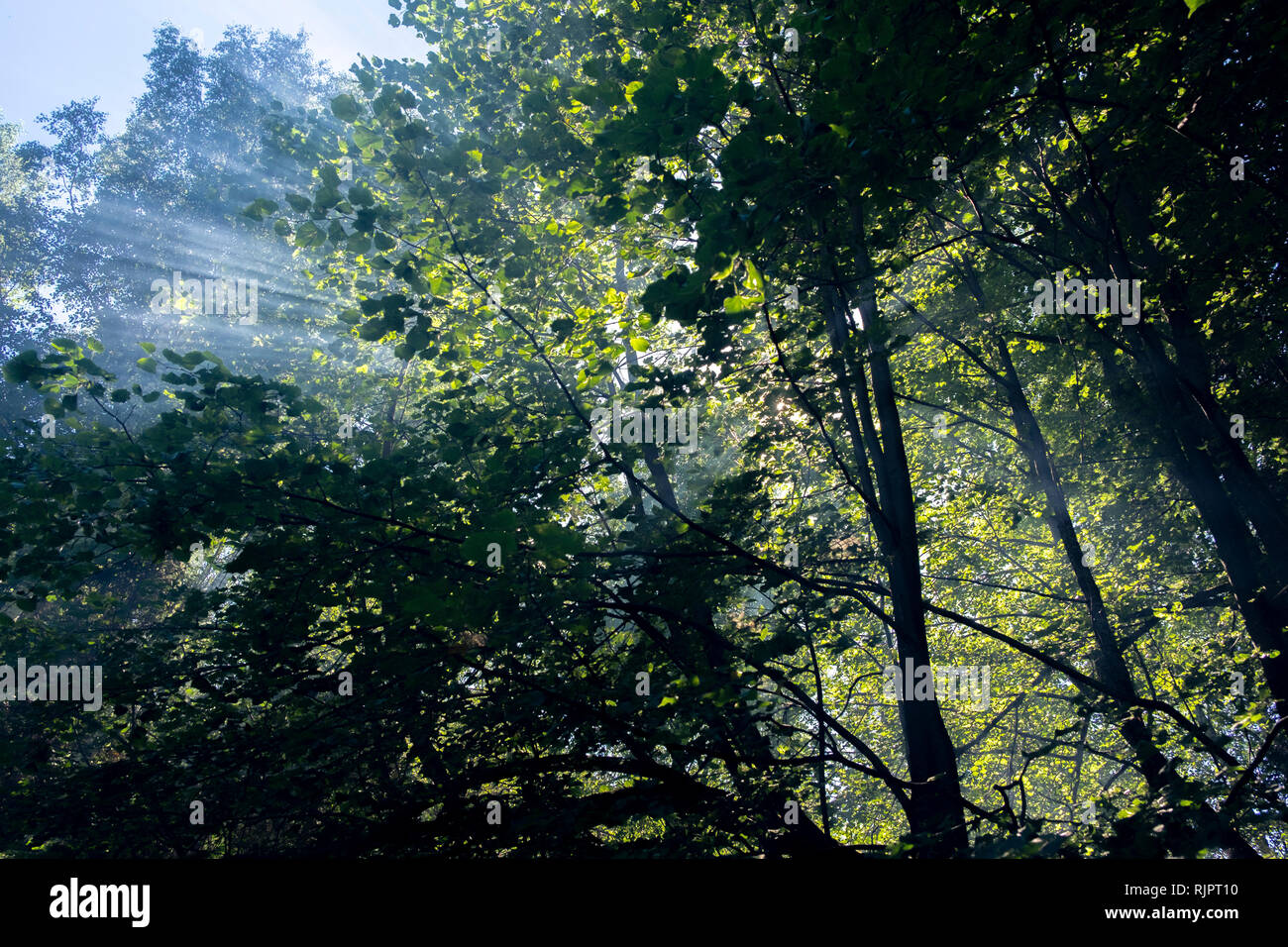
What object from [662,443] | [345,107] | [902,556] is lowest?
[902,556]

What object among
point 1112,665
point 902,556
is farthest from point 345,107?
point 1112,665

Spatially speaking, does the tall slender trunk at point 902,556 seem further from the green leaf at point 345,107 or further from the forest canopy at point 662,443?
the green leaf at point 345,107

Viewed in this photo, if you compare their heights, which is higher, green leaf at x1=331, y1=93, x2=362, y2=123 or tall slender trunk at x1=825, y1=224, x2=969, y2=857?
green leaf at x1=331, y1=93, x2=362, y2=123

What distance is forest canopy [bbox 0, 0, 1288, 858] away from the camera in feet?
11.0

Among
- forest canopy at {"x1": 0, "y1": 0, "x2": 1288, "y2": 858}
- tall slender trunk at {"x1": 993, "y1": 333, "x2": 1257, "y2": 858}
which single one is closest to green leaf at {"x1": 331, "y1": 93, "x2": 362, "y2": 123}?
forest canopy at {"x1": 0, "y1": 0, "x2": 1288, "y2": 858}

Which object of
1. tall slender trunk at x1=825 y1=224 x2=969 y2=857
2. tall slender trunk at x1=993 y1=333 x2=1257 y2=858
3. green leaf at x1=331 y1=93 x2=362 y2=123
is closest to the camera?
tall slender trunk at x1=993 y1=333 x2=1257 y2=858

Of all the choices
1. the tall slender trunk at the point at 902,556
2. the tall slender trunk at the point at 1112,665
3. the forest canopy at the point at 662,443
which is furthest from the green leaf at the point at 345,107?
the tall slender trunk at the point at 1112,665

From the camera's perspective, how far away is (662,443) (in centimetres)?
635

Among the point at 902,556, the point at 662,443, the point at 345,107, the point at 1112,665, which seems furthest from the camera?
the point at 1112,665

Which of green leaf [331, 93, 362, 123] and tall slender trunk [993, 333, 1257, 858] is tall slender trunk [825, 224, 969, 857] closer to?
tall slender trunk [993, 333, 1257, 858]

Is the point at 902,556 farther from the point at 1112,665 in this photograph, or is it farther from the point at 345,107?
the point at 345,107

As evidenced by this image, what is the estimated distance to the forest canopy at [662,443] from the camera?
3354 millimetres
